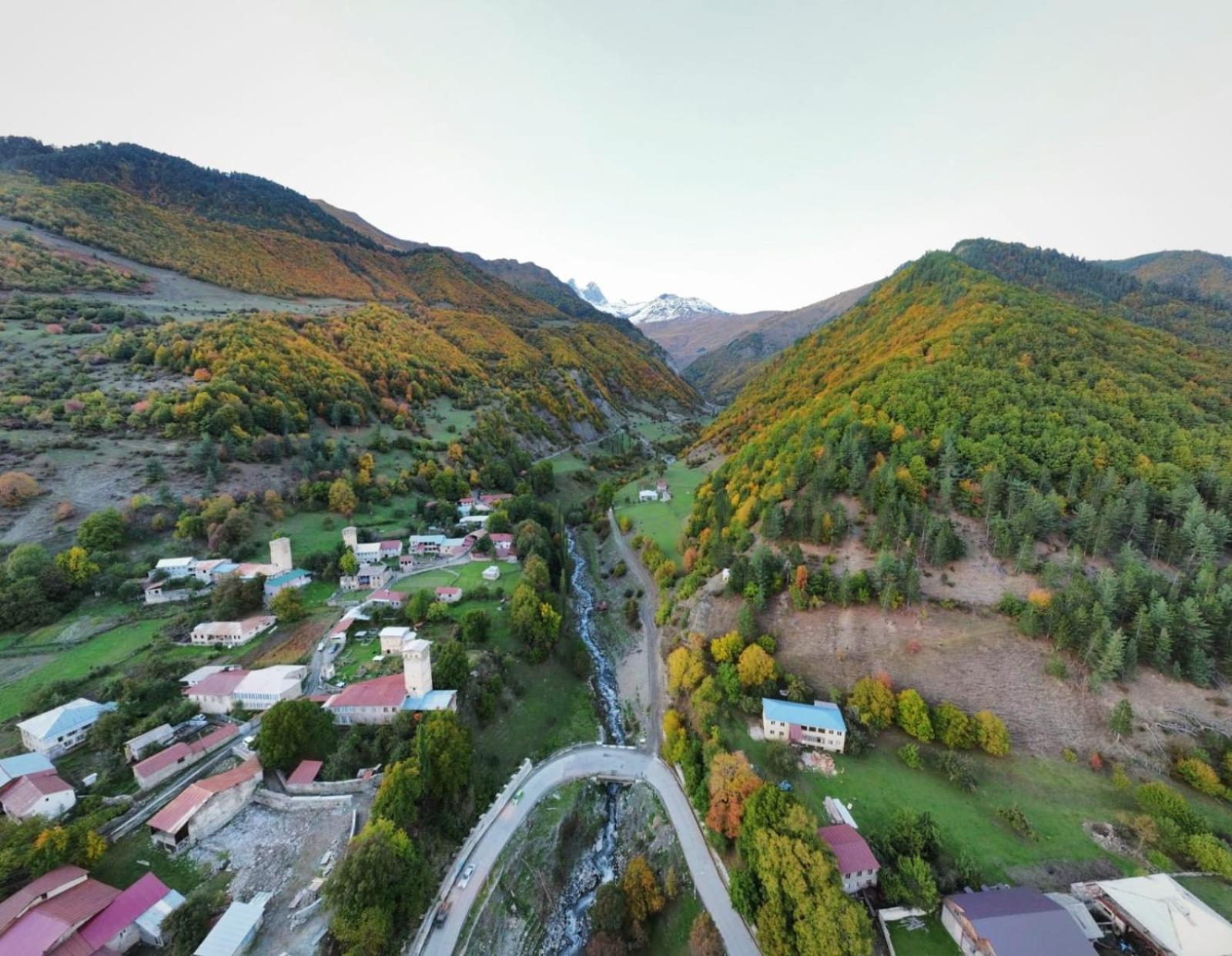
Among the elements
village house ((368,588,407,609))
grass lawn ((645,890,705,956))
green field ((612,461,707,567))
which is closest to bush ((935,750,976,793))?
grass lawn ((645,890,705,956))

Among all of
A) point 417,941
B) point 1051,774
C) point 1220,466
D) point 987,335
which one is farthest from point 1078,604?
point 417,941

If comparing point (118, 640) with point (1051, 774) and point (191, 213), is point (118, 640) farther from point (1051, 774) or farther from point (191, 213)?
point (191, 213)

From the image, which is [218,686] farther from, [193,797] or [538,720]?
[538,720]

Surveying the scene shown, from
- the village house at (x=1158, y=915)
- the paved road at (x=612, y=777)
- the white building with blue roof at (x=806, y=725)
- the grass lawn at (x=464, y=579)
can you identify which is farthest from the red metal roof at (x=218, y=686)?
the village house at (x=1158, y=915)

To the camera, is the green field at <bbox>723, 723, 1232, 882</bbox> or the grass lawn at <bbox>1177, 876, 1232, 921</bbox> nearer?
the grass lawn at <bbox>1177, 876, 1232, 921</bbox>

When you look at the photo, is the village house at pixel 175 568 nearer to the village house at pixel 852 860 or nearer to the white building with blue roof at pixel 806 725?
the white building with blue roof at pixel 806 725

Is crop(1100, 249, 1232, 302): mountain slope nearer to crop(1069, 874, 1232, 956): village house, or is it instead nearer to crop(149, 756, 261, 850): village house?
crop(1069, 874, 1232, 956): village house
